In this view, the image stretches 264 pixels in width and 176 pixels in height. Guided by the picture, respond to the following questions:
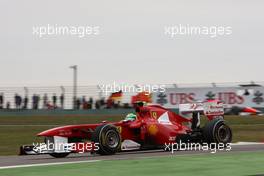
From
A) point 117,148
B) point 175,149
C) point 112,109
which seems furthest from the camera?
point 112,109

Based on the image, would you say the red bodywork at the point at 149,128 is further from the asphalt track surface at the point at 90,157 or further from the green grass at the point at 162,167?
the green grass at the point at 162,167

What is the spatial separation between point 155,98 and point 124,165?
30417 millimetres

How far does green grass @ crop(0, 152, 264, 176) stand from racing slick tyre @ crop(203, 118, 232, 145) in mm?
2393

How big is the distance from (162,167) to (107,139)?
2.97 meters

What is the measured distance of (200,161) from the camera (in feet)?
35.5

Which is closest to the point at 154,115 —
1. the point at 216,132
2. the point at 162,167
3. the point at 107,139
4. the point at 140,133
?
the point at 140,133

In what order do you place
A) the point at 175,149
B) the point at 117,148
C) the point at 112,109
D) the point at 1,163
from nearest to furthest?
the point at 1,163 → the point at 117,148 → the point at 175,149 → the point at 112,109

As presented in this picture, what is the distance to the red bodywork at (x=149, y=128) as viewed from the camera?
43.7 ft

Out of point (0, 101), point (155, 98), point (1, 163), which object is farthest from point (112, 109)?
point (1, 163)

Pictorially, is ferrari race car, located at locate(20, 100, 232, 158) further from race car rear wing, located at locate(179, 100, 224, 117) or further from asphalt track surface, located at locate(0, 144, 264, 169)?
asphalt track surface, located at locate(0, 144, 264, 169)

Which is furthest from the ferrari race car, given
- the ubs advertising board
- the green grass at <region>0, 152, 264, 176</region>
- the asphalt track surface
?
the ubs advertising board

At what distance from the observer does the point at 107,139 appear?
502 inches

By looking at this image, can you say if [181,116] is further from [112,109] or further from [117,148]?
[112,109]

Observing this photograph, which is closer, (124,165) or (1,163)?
(124,165)
